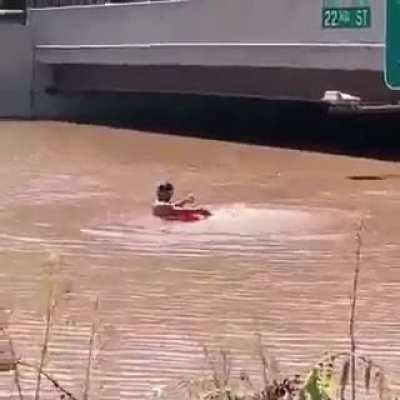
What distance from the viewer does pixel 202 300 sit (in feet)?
30.3

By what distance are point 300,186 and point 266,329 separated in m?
8.97

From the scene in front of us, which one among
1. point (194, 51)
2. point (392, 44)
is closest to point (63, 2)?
point (194, 51)

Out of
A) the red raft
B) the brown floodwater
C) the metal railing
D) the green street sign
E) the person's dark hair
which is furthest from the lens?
the metal railing

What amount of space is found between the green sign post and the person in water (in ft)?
34.9

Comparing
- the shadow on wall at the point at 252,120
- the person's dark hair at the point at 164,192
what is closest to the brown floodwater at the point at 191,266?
the person's dark hair at the point at 164,192

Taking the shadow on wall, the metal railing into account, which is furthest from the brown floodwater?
the metal railing

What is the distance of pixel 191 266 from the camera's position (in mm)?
10828

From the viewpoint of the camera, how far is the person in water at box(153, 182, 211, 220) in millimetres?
13692

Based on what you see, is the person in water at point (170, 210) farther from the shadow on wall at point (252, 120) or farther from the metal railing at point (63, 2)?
the metal railing at point (63, 2)

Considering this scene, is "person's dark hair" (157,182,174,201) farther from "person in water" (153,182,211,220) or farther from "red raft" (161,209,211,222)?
"red raft" (161,209,211,222)

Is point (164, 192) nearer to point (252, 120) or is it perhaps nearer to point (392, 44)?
point (392, 44)

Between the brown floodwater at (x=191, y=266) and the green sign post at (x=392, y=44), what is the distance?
863mm

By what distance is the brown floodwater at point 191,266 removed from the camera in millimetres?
7219

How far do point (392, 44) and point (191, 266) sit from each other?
26.2 ft
